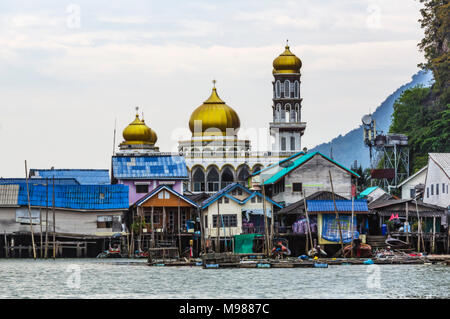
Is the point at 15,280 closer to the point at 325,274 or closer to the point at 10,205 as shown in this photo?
the point at 325,274

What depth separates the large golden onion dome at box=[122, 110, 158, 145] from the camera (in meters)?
112

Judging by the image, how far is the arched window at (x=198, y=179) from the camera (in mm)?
107500

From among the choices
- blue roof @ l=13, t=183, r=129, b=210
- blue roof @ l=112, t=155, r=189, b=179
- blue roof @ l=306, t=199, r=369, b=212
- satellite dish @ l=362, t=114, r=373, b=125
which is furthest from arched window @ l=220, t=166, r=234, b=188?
blue roof @ l=306, t=199, r=369, b=212

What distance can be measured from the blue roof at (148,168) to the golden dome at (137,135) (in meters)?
32.9

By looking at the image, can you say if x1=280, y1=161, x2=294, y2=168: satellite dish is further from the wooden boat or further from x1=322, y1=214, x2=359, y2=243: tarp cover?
the wooden boat

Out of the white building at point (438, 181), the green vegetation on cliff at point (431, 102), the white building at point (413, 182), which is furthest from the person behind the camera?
the green vegetation on cliff at point (431, 102)

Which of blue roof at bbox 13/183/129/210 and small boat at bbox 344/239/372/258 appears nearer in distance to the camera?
small boat at bbox 344/239/372/258

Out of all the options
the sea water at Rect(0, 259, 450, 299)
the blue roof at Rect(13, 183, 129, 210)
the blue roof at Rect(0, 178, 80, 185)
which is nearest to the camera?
the sea water at Rect(0, 259, 450, 299)

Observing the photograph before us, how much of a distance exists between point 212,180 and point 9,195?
4173 cm

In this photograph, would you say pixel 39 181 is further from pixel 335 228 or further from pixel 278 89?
pixel 278 89

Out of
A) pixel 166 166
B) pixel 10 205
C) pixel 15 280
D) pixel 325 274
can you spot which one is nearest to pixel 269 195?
pixel 166 166

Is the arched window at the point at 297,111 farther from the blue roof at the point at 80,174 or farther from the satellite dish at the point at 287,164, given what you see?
the blue roof at the point at 80,174

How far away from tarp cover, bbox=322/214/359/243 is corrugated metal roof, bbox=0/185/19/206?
61.1 feet

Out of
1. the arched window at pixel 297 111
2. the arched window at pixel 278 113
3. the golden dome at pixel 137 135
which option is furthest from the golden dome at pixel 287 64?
the golden dome at pixel 137 135
